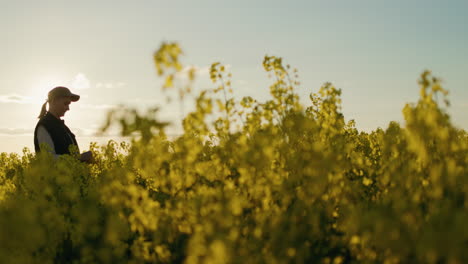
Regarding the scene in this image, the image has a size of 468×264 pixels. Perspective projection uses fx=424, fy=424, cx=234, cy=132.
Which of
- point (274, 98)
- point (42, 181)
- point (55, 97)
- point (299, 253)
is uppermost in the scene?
point (55, 97)

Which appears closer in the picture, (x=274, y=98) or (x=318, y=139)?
(x=274, y=98)

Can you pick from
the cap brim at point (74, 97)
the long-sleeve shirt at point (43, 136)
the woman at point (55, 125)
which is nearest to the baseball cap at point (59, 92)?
the woman at point (55, 125)

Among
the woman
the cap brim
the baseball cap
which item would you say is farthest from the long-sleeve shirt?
the cap brim

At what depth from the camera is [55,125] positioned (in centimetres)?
739

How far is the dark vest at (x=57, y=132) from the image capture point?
7281 mm

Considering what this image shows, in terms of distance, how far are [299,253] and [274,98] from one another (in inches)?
63.9

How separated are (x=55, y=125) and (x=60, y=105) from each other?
1.21 ft

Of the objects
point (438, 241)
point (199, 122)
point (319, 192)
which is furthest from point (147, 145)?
point (438, 241)

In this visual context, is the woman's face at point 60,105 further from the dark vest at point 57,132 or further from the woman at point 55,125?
the dark vest at point 57,132

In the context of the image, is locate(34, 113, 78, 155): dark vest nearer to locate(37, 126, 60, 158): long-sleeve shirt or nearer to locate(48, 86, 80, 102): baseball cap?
locate(37, 126, 60, 158): long-sleeve shirt

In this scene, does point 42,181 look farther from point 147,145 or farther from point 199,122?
point 199,122

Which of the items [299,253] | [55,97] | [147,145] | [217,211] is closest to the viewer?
[217,211]

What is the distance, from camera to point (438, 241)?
2053 mm

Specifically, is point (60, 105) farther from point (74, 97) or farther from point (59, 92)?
point (74, 97)
